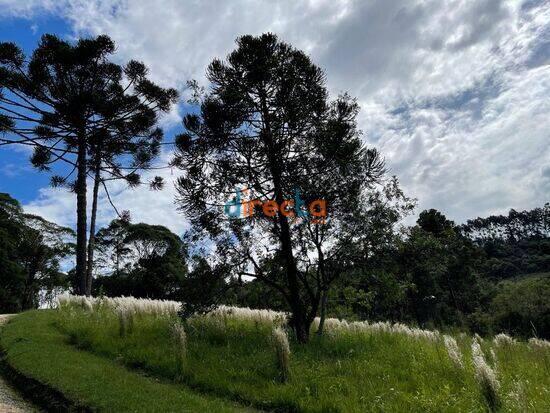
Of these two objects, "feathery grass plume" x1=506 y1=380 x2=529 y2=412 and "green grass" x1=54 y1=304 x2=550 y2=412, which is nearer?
"feathery grass plume" x1=506 y1=380 x2=529 y2=412

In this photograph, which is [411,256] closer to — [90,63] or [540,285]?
[90,63]

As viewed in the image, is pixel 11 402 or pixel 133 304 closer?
pixel 11 402

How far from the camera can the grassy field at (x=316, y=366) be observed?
236 inches

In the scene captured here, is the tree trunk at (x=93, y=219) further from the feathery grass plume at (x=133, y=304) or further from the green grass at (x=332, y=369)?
the green grass at (x=332, y=369)

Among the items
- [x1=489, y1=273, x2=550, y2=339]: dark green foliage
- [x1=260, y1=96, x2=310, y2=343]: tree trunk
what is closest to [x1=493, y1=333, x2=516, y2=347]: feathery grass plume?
[x1=260, y1=96, x2=310, y2=343]: tree trunk

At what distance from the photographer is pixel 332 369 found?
783 cm

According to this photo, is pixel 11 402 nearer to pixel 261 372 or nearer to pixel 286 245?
→ pixel 261 372

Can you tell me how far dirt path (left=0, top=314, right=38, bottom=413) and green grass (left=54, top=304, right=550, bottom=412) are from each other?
2198 mm

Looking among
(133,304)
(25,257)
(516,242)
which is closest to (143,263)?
(25,257)

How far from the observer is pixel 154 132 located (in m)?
21.3

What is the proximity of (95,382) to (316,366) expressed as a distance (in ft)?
13.0

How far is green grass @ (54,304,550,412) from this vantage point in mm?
6023

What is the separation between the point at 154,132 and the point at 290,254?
13022 mm

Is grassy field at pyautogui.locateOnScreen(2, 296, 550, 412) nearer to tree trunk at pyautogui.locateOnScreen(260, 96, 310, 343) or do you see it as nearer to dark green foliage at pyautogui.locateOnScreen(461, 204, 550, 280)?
tree trunk at pyautogui.locateOnScreen(260, 96, 310, 343)
